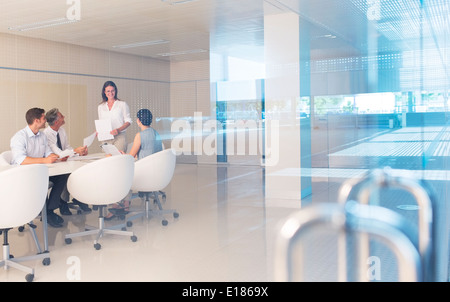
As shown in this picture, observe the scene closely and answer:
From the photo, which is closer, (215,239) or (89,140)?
(215,239)

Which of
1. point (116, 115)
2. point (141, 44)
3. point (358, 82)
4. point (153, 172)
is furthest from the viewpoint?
point (141, 44)

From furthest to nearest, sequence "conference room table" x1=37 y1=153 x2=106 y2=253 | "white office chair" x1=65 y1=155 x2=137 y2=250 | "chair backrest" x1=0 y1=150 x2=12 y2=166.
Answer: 1. "chair backrest" x1=0 y1=150 x2=12 y2=166
2. "white office chair" x1=65 y1=155 x2=137 y2=250
3. "conference room table" x1=37 y1=153 x2=106 y2=253

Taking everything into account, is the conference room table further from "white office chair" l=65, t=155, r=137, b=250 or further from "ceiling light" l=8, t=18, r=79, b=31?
"ceiling light" l=8, t=18, r=79, b=31

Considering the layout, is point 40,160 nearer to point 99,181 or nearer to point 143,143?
point 99,181

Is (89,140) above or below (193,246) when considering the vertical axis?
above

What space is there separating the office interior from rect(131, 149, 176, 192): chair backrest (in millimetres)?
464

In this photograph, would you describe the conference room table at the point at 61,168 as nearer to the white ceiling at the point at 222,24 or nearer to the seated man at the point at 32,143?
the seated man at the point at 32,143

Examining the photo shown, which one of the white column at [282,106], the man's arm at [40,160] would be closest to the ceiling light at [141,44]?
the white column at [282,106]

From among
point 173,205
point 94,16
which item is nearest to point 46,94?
point 94,16

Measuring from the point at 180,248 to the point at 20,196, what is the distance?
1482 millimetres

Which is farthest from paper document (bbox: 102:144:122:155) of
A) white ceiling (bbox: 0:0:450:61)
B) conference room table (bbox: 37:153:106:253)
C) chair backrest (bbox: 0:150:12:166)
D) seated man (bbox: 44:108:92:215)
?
white ceiling (bbox: 0:0:450:61)

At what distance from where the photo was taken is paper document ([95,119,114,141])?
19.9 ft

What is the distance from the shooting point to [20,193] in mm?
3404

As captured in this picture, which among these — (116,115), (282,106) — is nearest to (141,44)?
(116,115)
